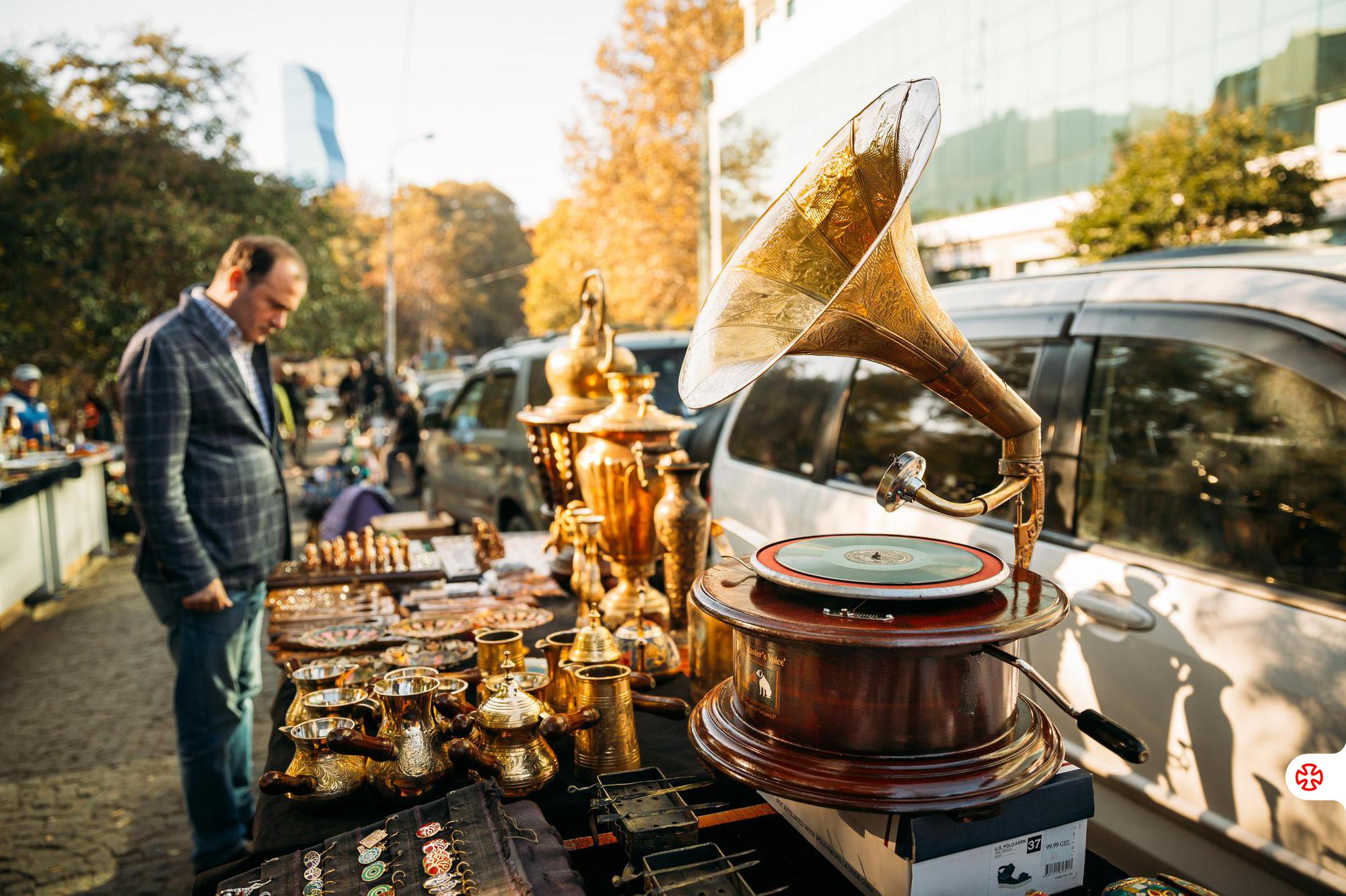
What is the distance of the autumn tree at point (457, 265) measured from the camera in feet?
166

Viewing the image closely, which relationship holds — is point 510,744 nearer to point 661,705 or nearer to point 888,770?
point 661,705

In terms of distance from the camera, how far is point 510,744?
5.61ft

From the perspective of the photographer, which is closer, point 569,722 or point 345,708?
point 569,722

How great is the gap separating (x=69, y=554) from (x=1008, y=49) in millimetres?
19979

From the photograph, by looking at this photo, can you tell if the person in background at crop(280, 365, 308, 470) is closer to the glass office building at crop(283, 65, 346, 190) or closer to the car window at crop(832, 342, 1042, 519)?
the glass office building at crop(283, 65, 346, 190)

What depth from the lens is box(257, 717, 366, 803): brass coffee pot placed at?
168 cm

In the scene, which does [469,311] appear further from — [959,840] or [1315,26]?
[959,840]

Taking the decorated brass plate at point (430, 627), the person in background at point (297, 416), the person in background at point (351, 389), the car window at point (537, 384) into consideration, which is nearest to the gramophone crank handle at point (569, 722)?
the decorated brass plate at point (430, 627)

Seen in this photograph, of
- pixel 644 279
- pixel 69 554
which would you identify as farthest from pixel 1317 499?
pixel 644 279

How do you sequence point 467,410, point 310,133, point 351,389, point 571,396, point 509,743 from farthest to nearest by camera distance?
point 351,389
point 310,133
point 467,410
point 571,396
point 509,743

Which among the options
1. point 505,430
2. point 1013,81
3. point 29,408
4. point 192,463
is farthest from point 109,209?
point 1013,81

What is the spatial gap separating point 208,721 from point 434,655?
1072 millimetres

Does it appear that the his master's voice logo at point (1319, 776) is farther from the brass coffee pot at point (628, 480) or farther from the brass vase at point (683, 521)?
the brass coffee pot at point (628, 480)

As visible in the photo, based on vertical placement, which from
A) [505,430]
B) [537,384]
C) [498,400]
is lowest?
[505,430]
